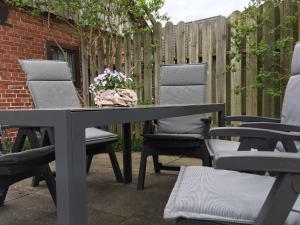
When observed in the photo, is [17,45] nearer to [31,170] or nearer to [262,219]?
[31,170]

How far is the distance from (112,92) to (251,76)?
264 centimetres

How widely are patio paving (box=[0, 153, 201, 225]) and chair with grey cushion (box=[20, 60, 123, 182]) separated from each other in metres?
0.25

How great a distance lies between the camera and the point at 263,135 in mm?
1239

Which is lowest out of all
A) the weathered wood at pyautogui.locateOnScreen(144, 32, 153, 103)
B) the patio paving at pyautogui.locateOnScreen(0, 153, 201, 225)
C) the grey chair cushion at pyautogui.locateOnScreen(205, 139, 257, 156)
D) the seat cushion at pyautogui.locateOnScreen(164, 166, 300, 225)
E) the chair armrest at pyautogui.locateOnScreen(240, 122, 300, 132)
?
the patio paving at pyautogui.locateOnScreen(0, 153, 201, 225)

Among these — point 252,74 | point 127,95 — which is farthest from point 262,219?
point 252,74

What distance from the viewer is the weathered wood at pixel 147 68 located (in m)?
4.63

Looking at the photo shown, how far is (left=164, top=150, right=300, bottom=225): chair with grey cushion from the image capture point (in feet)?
2.44

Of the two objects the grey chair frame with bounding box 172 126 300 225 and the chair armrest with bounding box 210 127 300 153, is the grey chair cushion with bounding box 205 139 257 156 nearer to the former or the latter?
the chair armrest with bounding box 210 127 300 153

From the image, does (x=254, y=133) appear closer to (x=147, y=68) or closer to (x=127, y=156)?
(x=127, y=156)

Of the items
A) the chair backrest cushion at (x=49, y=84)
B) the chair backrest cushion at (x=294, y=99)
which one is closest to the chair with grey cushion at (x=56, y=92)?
the chair backrest cushion at (x=49, y=84)

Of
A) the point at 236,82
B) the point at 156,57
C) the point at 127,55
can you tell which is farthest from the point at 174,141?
the point at 127,55

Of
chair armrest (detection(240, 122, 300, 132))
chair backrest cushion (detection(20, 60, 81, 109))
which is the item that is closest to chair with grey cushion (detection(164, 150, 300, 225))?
chair armrest (detection(240, 122, 300, 132))

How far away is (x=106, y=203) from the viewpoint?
7.48 ft

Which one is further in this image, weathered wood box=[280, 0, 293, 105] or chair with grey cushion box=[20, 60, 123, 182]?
weathered wood box=[280, 0, 293, 105]
